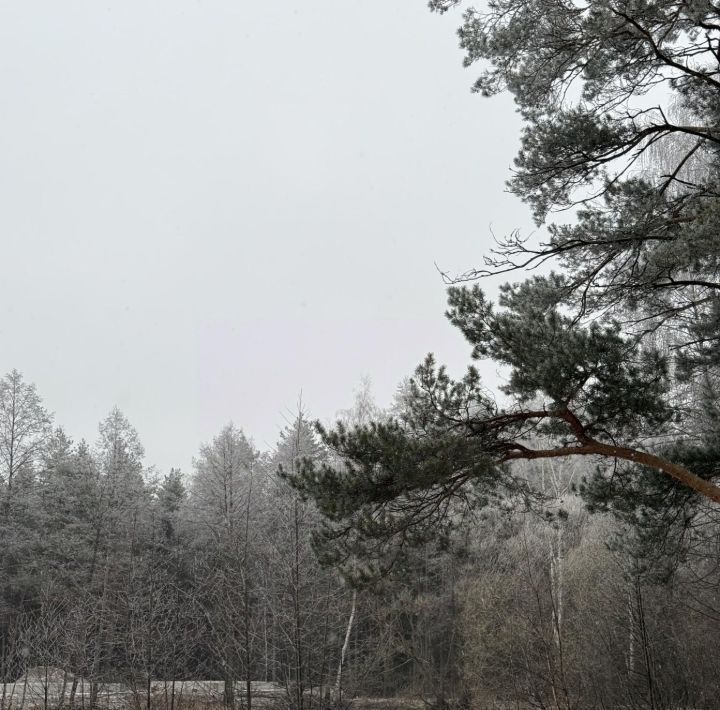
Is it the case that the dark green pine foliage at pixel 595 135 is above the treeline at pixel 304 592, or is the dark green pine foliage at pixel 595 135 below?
above

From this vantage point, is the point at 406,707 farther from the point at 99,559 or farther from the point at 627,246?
the point at 627,246

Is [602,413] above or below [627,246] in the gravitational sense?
below

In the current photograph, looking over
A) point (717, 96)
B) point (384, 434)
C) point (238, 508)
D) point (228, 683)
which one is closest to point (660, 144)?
point (717, 96)

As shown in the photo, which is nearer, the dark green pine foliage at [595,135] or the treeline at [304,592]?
the dark green pine foliage at [595,135]

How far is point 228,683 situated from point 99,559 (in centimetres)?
756

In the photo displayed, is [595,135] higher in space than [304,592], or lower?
higher

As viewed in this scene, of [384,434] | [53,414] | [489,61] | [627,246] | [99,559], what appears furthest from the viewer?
[53,414]

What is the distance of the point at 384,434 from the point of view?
20.3ft

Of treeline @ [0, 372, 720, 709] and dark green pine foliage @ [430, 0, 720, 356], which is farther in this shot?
treeline @ [0, 372, 720, 709]

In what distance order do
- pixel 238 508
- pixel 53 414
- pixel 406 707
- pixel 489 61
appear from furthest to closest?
pixel 53 414, pixel 238 508, pixel 406 707, pixel 489 61

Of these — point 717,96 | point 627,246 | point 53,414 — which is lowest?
point 627,246

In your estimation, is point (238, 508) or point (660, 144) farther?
point (238, 508)

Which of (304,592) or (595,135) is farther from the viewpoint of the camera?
(304,592)

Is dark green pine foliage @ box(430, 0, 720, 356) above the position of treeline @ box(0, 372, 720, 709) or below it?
above
